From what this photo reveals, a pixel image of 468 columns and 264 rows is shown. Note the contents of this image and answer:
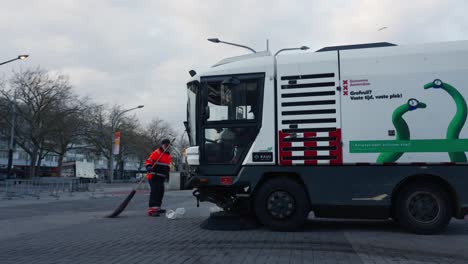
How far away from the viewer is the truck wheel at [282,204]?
24.4ft

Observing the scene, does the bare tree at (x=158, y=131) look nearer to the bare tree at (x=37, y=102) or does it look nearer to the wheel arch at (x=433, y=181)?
the bare tree at (x=37, y=102)

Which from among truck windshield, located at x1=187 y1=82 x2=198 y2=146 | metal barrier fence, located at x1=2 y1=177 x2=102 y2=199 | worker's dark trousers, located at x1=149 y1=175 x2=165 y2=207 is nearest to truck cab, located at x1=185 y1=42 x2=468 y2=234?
truck windshield, located at x1=187 y1=82 x2=198 y2=146

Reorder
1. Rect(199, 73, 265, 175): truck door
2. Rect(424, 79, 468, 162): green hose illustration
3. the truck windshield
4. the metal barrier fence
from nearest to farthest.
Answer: Rect(424, 79, 468, 162): green hose illustration, Rect(199, 73, 265, 175): truck door, the truck windshield, the metal barrier fence

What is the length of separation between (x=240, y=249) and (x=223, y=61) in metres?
4.01

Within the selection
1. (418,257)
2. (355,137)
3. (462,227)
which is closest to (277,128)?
(355,137)

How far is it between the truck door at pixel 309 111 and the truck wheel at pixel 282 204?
44 cm

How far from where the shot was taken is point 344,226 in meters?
8.38

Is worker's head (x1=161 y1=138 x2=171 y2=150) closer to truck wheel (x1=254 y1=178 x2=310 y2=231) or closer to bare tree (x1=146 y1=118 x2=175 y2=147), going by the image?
truck wheel (x1=254 y1=178 x2=310 y2=231)

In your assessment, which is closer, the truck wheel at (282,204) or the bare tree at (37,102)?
the truck wheel at (282,204)

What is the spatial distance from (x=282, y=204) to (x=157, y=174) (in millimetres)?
4157

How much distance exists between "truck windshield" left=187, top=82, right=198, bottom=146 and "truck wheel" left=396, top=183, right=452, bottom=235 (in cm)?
397

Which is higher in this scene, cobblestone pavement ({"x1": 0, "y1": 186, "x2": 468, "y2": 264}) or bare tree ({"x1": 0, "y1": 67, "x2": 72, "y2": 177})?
bare tree ({"x1": 0, "y1": 67, "x2": 72, "y2": 177})

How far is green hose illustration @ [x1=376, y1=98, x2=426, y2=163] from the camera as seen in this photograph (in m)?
7.22

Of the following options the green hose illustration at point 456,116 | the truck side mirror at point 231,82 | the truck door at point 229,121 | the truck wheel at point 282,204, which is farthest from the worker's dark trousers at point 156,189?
the green hose illustration at point 456,116
